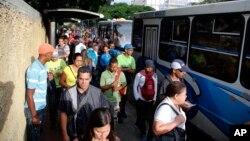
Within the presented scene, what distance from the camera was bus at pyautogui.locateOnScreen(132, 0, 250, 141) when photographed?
6.07 m

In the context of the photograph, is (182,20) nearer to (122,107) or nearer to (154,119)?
(122,107)

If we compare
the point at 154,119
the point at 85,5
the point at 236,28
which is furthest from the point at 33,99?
the point at 85,5

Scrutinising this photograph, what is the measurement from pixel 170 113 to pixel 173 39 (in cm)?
595

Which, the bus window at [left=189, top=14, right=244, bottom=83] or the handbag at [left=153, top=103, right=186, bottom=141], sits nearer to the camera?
the handbag at [left=153, top=103, right=186, bottom=141]

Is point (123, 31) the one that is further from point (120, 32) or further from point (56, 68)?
point (56, 68)

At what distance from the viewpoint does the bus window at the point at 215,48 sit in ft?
20.9

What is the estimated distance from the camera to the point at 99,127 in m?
2.96

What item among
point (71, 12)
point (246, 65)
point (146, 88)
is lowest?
point (146, 88)

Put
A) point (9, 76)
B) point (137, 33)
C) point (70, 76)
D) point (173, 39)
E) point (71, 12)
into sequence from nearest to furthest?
1. point (9, 76)
2. point (70, 76)
3. point (173, 39)
4. point (71, 12)
5. point (137, 33)

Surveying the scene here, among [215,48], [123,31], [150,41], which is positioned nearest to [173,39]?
[150,41]

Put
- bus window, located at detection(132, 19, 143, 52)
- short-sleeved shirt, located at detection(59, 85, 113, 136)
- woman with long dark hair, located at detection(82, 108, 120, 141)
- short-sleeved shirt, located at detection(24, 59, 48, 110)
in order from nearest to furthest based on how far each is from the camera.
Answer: woman with long dark hair, located at detection(82, 108, 120, 141)
short-sleeved shirt, located at detection(59, 85, 113, 136)
short-sleeved shirt, located at detection(24, 59, 48, 110)
bus window, located at detection(132, 19, 143, 52)

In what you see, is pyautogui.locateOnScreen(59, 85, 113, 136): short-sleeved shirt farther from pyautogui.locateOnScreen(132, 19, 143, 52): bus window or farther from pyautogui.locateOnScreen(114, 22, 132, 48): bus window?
pyautogui.locateOnScreen(114, 22, 132, 48): bus window

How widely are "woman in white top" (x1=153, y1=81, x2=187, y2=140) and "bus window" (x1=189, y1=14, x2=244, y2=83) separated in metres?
2.65

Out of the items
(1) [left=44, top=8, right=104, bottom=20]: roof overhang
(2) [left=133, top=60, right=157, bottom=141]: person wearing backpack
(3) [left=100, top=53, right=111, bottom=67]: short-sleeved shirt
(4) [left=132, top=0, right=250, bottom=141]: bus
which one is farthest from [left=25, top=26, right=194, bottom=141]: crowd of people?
(3) [left=100, top=53, right=111, bottom=67]: short-sleeved shirt
